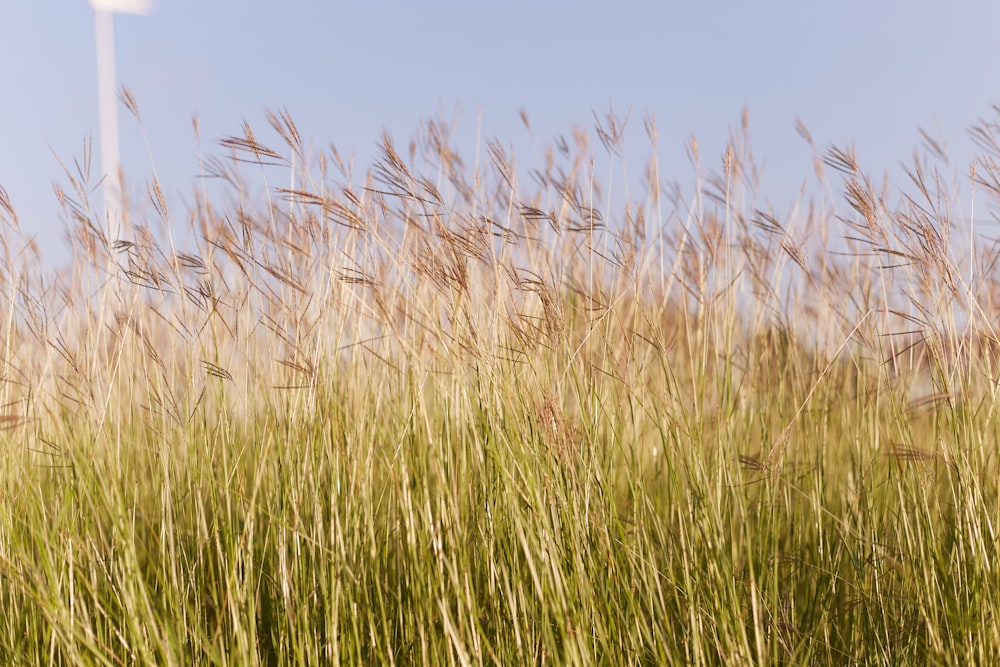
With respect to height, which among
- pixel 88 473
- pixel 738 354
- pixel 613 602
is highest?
pixel 738 354

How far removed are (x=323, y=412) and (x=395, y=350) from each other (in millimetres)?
332

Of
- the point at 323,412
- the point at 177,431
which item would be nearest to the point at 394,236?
the point at 323,412

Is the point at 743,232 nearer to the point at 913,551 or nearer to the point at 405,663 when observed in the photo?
the point at 913,551

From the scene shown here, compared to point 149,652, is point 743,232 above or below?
above

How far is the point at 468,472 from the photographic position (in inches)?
64.3

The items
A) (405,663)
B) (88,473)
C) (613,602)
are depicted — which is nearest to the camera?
(613,602)

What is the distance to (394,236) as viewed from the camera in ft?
6.01

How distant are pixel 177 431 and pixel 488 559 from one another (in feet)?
2.75

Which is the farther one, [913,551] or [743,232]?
[743,232]

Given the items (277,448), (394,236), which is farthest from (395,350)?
(277,448)

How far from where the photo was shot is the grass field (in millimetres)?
1369

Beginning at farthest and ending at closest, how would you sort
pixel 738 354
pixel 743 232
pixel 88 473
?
pixel 738 354, pixel 743 232, pixel 88 473

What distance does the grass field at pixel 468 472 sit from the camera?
4.49 ft

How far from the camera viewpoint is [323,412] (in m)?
1.59
